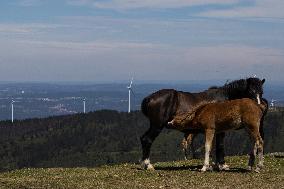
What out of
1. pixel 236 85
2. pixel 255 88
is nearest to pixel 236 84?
pixel 236 85

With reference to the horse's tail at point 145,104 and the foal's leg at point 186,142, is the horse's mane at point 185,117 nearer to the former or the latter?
the horse's tail at point 145,104

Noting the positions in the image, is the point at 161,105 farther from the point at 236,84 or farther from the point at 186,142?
the point at 186,142

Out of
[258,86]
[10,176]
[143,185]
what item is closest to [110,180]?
[143,185]

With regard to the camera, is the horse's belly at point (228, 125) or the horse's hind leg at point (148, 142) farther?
the horse's hind leg at point (148, 142)

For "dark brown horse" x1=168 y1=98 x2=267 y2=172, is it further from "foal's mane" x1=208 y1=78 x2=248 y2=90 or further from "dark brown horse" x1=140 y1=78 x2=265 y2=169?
"foal's mane" x1=208 y1=78 x2=248 y2=90

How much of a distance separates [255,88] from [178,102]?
2.83 metres

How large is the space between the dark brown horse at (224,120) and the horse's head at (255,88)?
1.33 feet

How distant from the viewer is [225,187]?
53.0 feet

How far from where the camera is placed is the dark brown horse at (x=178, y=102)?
20.0 m

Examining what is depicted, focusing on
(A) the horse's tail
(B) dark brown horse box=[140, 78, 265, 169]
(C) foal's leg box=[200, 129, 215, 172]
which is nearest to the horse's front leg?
(B) dark brown horse box=[140, 78, 265, 169]

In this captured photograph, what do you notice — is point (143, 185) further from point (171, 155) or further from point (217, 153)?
point (171, 155)

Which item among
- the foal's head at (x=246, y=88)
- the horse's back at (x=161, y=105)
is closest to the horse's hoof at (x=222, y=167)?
the horse's back at (x=161, y=105)

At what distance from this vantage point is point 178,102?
20.2m

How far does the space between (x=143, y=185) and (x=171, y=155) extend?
172743 millimetres
